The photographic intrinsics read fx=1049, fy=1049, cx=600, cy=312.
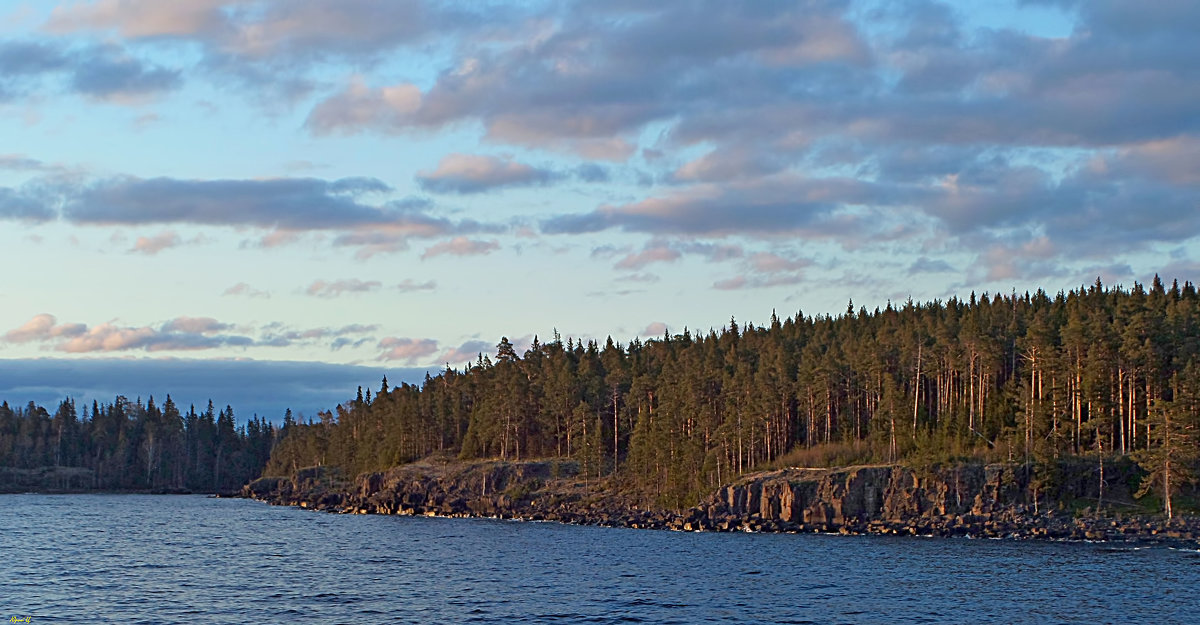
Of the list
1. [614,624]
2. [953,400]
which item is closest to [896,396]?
[953,400]

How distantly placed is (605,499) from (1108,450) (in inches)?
2317

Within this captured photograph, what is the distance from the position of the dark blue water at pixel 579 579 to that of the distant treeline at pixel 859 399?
75.0 ft

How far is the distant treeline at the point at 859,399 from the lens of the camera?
108062mm

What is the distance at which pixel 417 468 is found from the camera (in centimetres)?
16438

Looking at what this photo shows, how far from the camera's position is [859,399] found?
135 meters

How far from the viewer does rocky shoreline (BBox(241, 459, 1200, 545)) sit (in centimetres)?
9500

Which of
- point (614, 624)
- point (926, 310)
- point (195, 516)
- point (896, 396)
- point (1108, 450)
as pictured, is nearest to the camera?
point (614, 624)

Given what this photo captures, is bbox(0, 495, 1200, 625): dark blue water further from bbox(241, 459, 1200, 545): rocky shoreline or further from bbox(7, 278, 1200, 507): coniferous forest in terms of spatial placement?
bbox(7, 278, 1200, 507): coniferous forest

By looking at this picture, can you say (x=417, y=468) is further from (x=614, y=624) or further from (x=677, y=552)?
(x=614, y=624)

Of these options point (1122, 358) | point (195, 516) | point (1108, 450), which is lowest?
point (195, 516)

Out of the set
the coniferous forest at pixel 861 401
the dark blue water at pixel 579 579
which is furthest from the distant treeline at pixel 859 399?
the dark blue water at pixel 579 579

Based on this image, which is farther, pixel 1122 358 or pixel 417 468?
pixel 417 468

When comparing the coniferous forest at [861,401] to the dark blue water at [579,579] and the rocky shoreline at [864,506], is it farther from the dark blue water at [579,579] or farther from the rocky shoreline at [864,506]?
the dark blue water at [579,579]

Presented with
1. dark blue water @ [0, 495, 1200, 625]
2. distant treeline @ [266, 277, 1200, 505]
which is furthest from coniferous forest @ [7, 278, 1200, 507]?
dark blue water @ [0, 495, 1200, 625]
